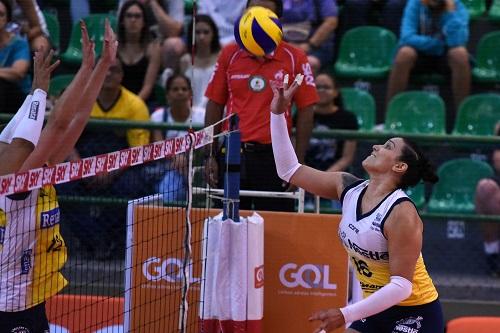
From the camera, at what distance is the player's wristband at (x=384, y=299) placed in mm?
5004

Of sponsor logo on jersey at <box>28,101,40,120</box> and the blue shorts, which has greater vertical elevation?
sponsor logo on jersey at <box>28,101,40,120</box>

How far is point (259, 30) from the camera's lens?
6895 millimetres

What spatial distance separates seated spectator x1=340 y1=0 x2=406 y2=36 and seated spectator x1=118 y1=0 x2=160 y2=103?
6.73ft

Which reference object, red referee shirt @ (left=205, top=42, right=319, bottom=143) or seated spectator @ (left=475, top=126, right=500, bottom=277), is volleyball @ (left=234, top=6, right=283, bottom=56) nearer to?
red referee shirt @ (left=205, top=42, right=319, bottom=143)

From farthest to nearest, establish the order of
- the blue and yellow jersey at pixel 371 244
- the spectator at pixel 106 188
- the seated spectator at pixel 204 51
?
the seated spectator at pixel 204 51, the spectator at pixel 106 188, the blue and yellow jersey at pixel 371 244

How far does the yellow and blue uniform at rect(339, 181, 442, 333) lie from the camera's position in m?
5.24

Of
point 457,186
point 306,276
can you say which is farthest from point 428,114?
point 306,276

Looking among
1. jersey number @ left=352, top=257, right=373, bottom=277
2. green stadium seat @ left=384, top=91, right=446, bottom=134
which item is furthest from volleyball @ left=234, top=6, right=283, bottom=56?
green stadium seat @ left=384, top=91, right=446, bottom=134

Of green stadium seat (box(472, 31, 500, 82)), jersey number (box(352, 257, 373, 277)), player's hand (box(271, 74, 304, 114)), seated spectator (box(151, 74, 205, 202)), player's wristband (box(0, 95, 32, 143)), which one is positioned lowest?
jersey number (box(352, 257, 373, 277))

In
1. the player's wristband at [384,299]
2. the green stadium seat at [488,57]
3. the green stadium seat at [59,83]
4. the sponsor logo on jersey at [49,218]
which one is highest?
the green stadium seat at [488,57]

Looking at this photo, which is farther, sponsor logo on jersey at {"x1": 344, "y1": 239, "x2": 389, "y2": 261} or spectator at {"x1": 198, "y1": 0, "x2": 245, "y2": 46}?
spectator at {"x1": 198, "y1": 0, "x2": 245, "y2": 46}

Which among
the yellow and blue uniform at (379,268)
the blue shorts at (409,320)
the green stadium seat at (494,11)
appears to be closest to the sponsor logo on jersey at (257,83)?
the yellow and blue uniform at (379,268)

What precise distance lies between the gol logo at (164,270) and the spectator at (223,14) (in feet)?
13.4

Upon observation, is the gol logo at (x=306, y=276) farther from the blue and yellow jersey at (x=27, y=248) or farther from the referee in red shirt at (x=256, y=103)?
the blue and yellow jersey at (x=27, y=248)
